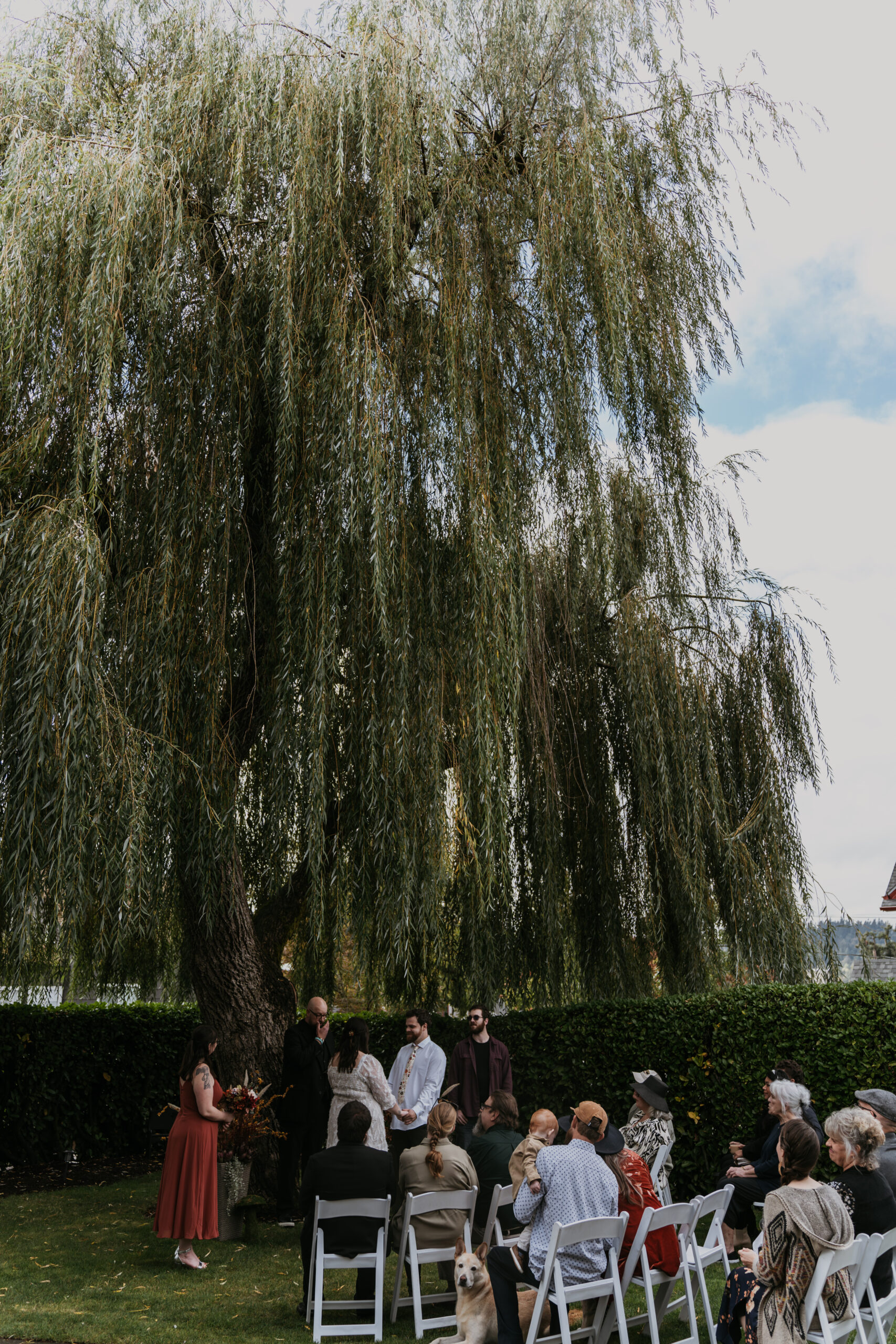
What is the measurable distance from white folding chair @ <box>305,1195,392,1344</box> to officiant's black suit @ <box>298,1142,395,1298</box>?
0.10 ft

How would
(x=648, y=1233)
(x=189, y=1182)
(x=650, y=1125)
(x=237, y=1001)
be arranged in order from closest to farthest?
1. (x=648, y=1233)
2. (x=650, y=1125)
3. (x=189, y=1182)
4. (x=237, y=1001)

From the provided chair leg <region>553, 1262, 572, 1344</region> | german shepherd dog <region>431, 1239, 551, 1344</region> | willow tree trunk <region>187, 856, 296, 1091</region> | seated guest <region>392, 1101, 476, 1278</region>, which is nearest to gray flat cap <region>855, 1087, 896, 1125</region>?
chair leg <region>553, 1262, 572, 1344</region>

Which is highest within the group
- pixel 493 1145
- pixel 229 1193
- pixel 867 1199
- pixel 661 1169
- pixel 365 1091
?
pixel 365 1091

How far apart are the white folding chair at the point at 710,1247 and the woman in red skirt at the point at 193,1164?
9.45 feet

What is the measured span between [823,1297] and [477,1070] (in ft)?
12.3

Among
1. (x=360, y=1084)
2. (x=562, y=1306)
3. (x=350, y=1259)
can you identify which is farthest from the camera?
(x=360, y=1084)

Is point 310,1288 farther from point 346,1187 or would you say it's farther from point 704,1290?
point 704,1290

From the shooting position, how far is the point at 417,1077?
7.00 metres

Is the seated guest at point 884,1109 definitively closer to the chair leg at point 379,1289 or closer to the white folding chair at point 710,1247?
the white folding chair at point 710,1247

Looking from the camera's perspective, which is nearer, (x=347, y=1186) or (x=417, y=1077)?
(x=347, y=1186)

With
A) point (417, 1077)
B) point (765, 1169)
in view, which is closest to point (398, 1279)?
point (417, 1077)

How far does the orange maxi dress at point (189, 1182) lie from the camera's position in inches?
245

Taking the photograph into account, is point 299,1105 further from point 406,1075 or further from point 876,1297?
point 876,1297

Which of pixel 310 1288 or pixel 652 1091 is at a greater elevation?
pixel 652 1091
